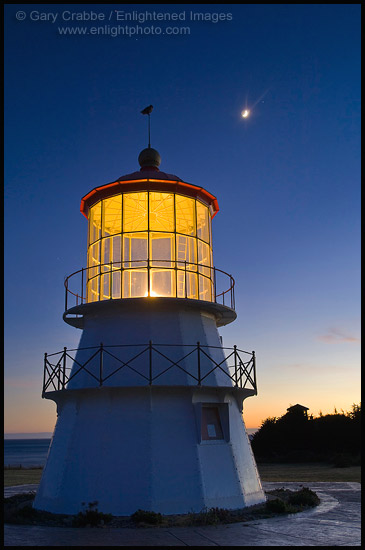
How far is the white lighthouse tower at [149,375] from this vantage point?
1275 centimetres

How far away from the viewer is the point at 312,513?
12961 millimetres

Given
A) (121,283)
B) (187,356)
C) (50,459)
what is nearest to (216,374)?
(187,356)

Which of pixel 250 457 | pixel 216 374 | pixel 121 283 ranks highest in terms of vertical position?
pixel 121 283

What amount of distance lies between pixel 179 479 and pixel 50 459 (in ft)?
13.1

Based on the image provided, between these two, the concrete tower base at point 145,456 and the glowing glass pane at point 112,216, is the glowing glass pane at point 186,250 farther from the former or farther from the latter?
the concrete tower base at point 145,456

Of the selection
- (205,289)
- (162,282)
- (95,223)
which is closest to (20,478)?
(95,223)

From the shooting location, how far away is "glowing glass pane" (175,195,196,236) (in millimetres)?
15391

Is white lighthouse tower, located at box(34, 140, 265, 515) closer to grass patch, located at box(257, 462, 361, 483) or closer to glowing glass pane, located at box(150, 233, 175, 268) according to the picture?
glowing glass pane, located at box(150, 233, 175, 268)

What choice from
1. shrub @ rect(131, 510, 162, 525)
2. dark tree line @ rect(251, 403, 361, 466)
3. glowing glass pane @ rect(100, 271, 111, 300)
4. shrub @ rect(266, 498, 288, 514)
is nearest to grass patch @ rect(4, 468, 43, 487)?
glowing glass pane @ rect(100, 271, 111, 300)

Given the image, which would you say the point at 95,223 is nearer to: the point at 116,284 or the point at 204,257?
the point at 116,284

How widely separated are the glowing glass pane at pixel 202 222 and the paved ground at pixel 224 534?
788 cm

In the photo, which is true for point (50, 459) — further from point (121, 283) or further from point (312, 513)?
point (312, 513)

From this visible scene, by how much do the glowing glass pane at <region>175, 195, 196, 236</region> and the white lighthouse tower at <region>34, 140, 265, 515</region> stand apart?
32mm

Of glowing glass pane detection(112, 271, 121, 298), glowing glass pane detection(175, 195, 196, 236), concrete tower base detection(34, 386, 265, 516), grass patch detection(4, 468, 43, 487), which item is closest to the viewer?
concrete tower base detection(34, 386, 265, 516)
